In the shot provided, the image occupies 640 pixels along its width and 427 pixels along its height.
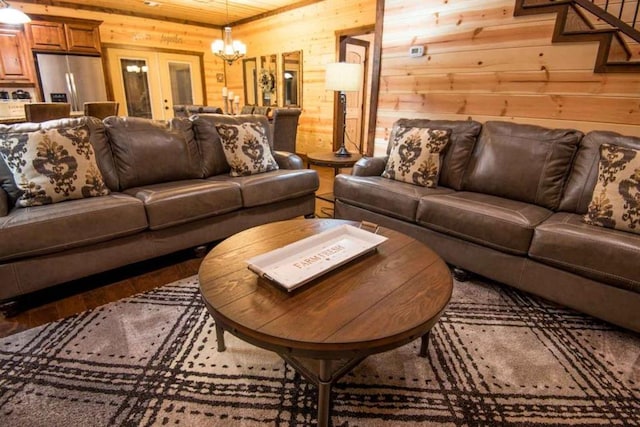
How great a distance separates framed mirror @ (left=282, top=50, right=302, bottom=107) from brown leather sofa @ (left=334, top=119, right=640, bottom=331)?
3710 millimetres

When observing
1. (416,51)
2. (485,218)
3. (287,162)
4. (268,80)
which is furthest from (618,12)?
(268,80)

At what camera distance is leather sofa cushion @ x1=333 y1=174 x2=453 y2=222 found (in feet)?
8.03

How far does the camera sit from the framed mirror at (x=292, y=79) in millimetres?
6109

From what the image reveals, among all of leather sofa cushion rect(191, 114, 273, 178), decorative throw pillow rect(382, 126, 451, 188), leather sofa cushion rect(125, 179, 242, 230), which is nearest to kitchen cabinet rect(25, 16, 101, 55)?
leather sofa cushion rect(191, 114, 273, 178)

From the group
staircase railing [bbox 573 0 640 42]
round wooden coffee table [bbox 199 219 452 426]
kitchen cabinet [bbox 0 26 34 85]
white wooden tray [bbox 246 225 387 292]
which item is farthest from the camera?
kitchen cabinet [bbox 0 26 34 85]

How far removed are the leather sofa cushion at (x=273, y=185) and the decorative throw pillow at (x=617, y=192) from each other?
194cm

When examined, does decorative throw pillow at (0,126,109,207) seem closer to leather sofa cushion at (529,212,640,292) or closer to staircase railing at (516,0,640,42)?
leather sofa cushion at (529,212,640,292)

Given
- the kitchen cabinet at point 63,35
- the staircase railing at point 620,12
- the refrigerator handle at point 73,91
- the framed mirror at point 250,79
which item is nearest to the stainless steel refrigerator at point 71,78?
the refrigerator handle at point 73,91

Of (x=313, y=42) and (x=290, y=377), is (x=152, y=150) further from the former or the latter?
(x=313, y=42)

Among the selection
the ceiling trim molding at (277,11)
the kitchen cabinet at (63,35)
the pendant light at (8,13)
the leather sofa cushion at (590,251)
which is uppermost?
the ceiling trim molding at (277,11)

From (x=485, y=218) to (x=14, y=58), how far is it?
6.64 m

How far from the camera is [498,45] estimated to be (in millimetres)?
2740

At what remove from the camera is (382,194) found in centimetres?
258

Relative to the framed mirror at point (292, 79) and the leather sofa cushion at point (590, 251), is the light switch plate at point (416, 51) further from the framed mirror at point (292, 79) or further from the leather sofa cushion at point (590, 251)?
the framed mirror at point (292, 79)
